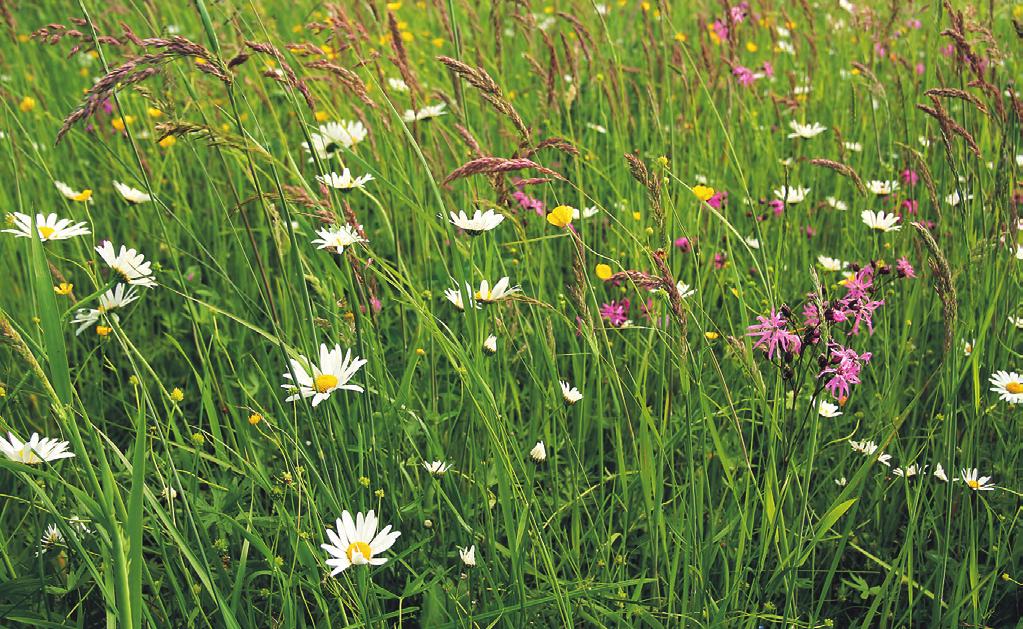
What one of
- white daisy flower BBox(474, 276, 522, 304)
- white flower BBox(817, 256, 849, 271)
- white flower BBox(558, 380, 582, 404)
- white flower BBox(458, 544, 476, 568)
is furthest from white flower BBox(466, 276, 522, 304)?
white flower BBox(817, 256, 849, 271)

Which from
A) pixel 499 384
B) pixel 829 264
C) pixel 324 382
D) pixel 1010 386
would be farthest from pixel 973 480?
Result: pixel 324 382

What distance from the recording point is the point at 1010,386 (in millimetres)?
1658

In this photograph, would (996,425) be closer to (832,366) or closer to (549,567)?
(832,366)

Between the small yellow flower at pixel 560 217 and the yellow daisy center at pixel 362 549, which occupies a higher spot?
the small yellow flower at pixel 560 217

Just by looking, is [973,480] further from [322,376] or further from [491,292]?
[322,376]

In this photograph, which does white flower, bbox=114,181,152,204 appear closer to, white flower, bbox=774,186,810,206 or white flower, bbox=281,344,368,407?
white flower, bbox=281,344,368,407

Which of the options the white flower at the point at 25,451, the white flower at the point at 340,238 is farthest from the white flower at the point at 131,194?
the white flower at the point at 25,451

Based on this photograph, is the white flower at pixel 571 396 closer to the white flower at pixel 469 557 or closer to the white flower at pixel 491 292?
the white flower at pixel 491 292

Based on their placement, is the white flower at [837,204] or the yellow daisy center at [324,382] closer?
the yellow daisy center at [324,382]

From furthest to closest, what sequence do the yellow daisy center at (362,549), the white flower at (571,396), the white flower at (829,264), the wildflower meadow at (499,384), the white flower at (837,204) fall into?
the white flower at (837,204)
the white flower at (829,264)
the white flower at (571,396)
the wildflower meadow at (499,384)
the yellow daisy center at (362,549)

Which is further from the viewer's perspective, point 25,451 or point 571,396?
point 571,396

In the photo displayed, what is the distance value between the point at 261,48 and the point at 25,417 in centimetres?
115

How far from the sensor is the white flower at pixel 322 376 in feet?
4.21

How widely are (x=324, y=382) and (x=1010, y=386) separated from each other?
4.52ft
